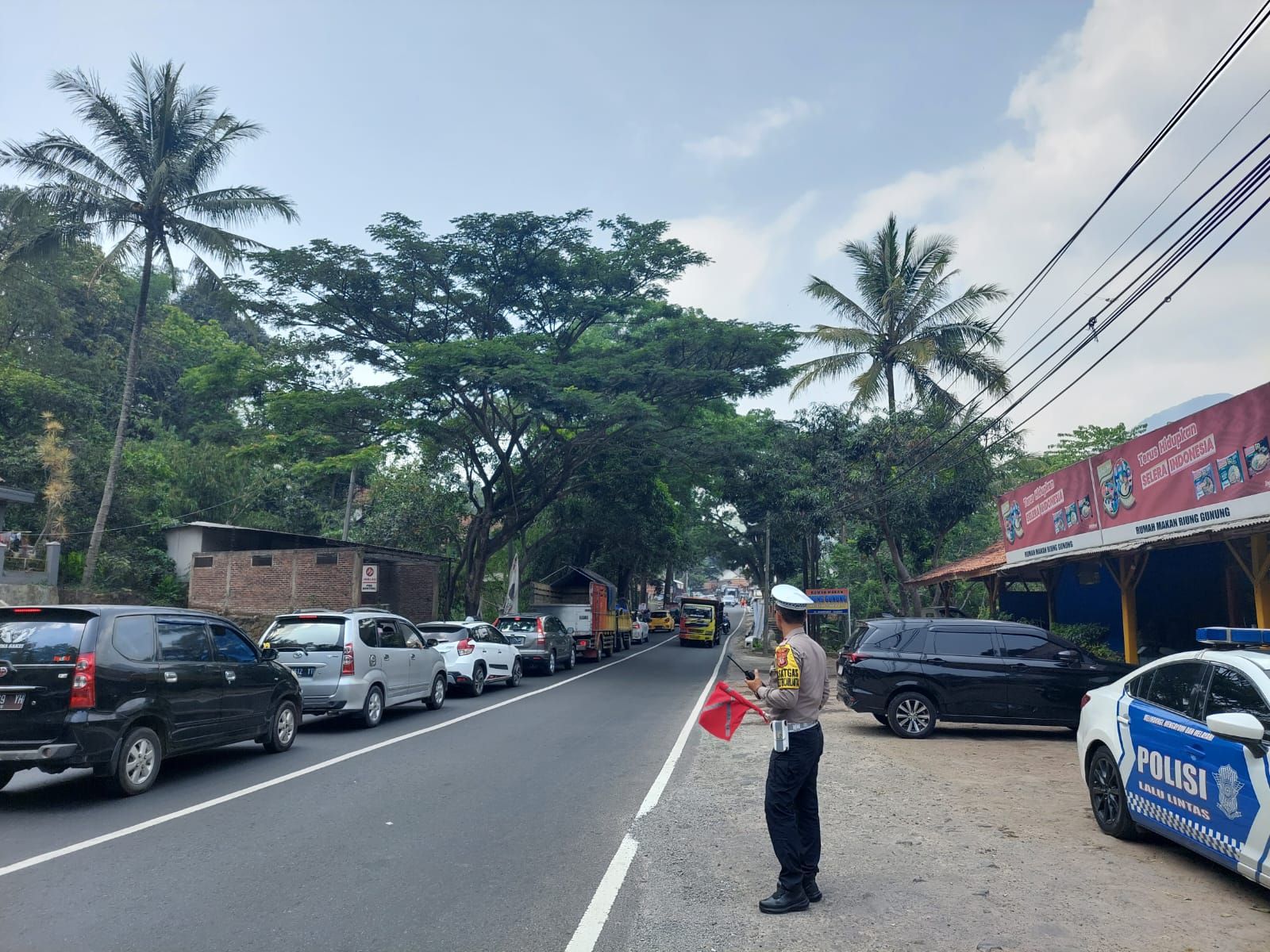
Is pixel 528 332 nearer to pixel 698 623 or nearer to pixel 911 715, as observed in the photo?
pixel 911 715

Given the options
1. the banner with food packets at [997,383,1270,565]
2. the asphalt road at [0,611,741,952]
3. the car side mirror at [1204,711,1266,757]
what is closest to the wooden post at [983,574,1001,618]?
the banner with food packets at [997,383,1270,565]

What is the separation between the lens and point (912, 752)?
38.0 feet

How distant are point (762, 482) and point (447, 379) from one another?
9.78m

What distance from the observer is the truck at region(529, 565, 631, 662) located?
30766 millimetres

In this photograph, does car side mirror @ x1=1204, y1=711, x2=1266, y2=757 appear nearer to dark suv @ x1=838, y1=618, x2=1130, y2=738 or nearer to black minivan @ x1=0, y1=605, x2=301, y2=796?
dark suv @ x1=838, y1=618, x2=1130, y2=738

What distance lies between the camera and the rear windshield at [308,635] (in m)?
12.8

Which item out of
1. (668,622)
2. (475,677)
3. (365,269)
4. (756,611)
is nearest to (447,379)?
(365,269)

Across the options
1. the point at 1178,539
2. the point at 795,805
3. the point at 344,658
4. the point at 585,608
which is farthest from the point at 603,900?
the point at 585,608

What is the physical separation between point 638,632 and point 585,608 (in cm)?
1890

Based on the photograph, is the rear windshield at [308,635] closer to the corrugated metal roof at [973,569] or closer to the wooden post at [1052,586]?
the corrugated metal roof at [973,569]

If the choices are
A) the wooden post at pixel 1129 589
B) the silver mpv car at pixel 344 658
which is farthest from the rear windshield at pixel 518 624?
the wooden post at pixel 1129 589

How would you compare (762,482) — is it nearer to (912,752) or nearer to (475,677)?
(475,677)

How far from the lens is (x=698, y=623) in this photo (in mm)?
45000

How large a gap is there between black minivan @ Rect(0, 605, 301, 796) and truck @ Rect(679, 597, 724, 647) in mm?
36151
